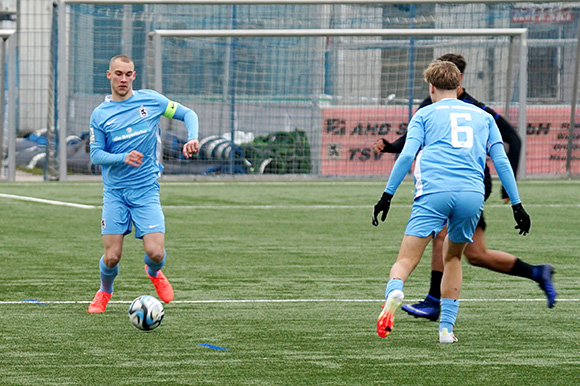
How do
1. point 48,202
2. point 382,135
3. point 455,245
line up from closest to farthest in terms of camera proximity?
point 455,245 → point 48,202 → point 382,135

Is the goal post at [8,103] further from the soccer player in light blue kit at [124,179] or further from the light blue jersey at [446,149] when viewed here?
the light blue jersey at [446,149]

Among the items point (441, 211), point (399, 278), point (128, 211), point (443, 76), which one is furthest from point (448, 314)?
point (128, 211)

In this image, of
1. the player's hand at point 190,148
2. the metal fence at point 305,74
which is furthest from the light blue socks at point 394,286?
the metal fence at point 305,74

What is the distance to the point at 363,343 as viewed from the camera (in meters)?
5.55

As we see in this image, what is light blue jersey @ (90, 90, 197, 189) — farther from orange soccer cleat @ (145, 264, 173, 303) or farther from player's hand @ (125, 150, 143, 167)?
orange soccer cleat @ (145, 264, 173, 303)

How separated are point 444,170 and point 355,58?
14.0m

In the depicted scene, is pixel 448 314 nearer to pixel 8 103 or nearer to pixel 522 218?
pixel 522 218

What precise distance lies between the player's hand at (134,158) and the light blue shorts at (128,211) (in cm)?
39

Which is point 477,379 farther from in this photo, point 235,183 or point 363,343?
point 235,183

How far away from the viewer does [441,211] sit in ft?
17.8

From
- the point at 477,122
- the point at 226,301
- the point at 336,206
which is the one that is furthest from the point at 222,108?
the point at 477,122

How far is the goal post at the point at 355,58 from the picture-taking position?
1836cm

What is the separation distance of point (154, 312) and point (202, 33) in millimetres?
12871

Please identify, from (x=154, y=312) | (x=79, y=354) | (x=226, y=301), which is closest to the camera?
(x=79, y=354)
